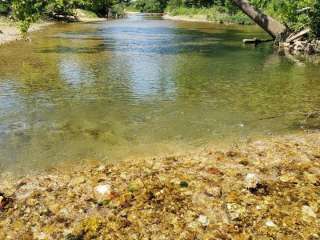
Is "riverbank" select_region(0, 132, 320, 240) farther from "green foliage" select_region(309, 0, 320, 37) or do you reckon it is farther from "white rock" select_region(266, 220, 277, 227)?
"green foliage" select_region(309, 0, 320, 37)

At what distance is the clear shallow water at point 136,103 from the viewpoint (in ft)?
29.3

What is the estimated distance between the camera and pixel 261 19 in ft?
86.4

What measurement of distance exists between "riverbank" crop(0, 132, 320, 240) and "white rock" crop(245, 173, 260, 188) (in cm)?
2

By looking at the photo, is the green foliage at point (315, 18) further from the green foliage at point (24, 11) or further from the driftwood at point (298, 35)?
the green foliage at point (24, 11)

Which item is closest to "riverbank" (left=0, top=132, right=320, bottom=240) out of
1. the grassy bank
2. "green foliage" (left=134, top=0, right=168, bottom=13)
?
the grassy bank

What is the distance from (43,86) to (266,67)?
37.5ft

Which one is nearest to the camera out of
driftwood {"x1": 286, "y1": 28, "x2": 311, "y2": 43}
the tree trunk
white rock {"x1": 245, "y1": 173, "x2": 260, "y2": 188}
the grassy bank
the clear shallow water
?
white rock {"x1": 245, "y1": 173, "x2": 260, "y2": 188}

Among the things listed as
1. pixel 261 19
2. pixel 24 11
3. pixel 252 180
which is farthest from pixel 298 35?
pixel 252 180

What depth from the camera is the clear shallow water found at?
352 inches

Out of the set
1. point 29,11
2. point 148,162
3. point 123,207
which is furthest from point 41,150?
point 29,11

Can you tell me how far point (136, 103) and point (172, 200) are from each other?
275 inches

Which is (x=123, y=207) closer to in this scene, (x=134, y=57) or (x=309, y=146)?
(x=309, y=146)

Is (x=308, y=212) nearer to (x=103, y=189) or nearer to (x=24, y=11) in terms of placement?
(x=103, y=189)

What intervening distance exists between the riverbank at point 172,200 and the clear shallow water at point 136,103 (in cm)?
120
